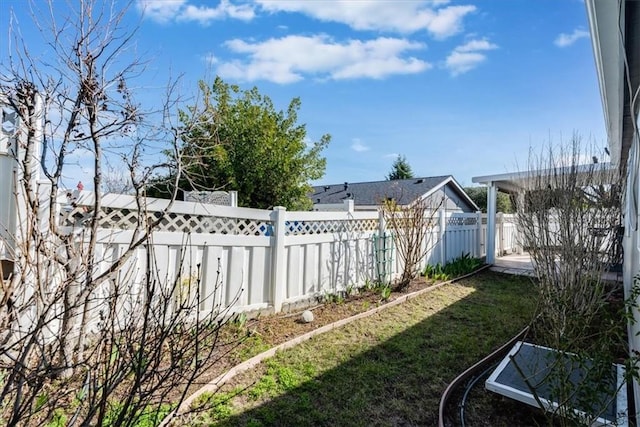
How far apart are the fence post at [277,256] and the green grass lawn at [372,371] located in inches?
37.4

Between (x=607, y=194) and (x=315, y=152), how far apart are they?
9501 mm

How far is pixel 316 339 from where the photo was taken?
13.8 ft

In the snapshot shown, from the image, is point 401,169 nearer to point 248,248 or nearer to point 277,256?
point 277,256

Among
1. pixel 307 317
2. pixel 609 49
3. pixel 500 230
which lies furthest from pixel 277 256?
pixel 500 230

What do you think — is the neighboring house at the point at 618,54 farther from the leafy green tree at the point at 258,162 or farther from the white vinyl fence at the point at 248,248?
the leafy green tree at the point at 258,162

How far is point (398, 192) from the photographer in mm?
18984

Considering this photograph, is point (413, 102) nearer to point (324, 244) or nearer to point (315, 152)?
point (315, 152)

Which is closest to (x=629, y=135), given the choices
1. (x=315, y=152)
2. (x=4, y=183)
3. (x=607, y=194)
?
(x=607, y=194)

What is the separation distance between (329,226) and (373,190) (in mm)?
15550

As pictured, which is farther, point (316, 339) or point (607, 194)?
point (607, 194)

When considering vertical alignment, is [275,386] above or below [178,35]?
below

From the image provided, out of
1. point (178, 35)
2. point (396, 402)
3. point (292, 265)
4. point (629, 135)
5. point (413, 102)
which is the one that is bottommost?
point (396, 402)

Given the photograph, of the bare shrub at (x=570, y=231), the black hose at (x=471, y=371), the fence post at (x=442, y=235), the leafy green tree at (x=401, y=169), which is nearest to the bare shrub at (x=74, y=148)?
the black hose at (x=471, y=371)

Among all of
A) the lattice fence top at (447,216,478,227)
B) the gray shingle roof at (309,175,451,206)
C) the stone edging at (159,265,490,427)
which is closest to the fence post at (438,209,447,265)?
the lattice fence top at (447,216,478,227)
